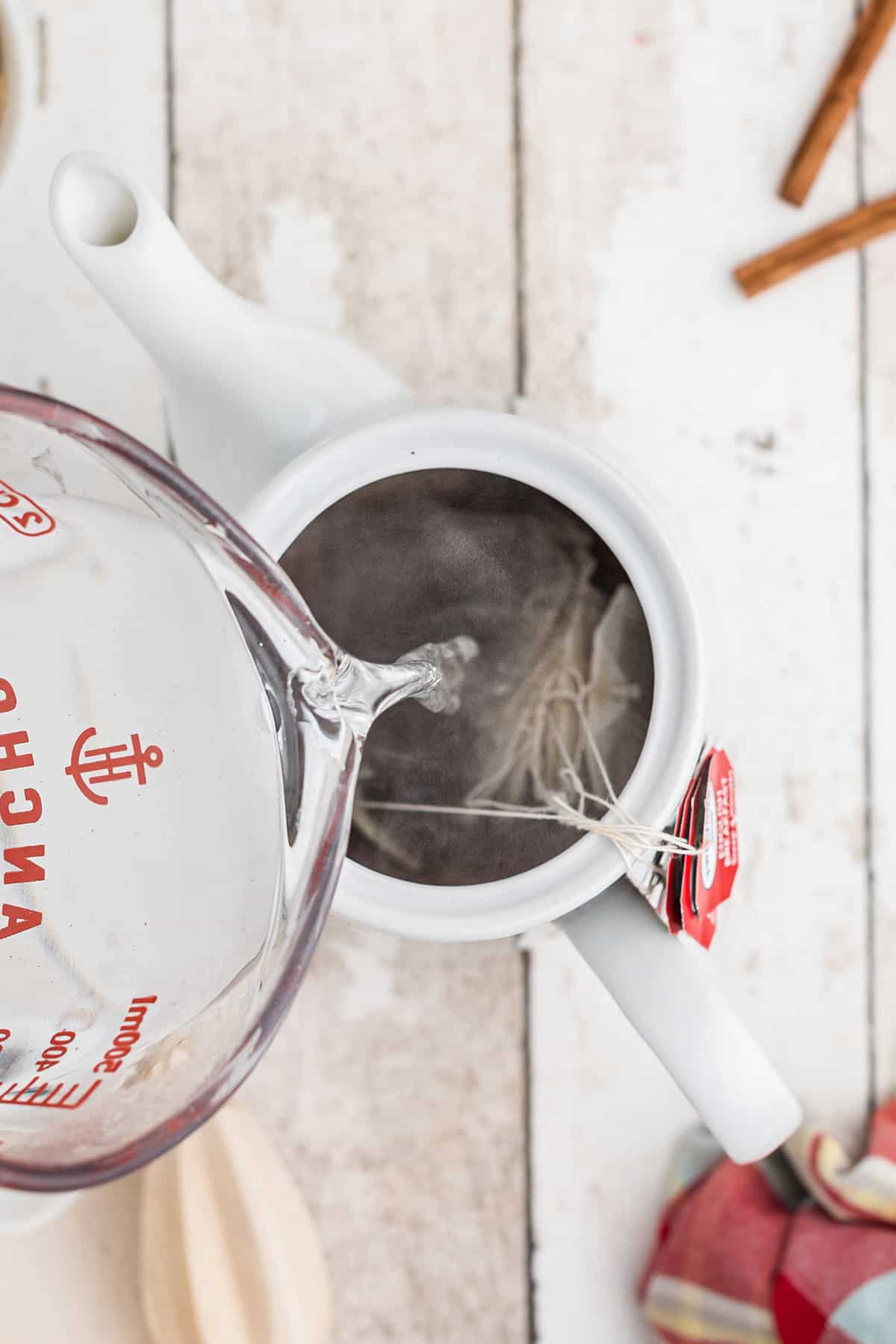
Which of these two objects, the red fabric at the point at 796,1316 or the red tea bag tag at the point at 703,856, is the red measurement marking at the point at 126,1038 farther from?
the red fabric at the point at 796,1316

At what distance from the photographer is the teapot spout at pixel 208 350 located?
35 cm

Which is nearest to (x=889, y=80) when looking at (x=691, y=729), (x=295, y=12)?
(x=295, y=12)

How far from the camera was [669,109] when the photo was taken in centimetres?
58

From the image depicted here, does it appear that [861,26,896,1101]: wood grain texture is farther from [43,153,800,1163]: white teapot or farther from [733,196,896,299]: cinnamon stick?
[43,153,800,1163]: white teapot

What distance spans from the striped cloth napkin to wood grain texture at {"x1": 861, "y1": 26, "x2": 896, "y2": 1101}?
5 cm

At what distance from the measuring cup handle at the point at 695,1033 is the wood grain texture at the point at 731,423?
189mm

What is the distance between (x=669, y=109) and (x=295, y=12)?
0.60 feet

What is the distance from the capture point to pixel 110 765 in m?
0.33

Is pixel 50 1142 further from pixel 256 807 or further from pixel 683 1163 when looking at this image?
pixel 683 1163

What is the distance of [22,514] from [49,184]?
0.97ft

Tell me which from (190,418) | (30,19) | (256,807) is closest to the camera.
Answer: (256,807)

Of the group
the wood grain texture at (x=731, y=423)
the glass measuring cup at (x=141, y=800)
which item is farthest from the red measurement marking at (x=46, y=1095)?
the wood grain texture at (x=731, y=423)

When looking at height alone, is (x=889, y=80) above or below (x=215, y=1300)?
above

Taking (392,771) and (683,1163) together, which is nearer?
(392,771)
